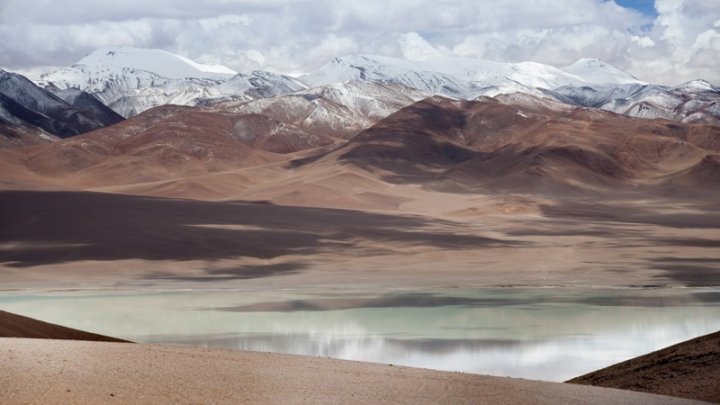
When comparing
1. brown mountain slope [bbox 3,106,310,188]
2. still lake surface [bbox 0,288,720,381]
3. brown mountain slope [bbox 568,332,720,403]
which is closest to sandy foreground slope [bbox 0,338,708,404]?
brown mountain slope [bbox 568,332,720,403]

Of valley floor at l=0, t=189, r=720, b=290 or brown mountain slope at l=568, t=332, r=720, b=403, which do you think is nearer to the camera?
brown mountain slope at l=568, t=332, r=720, b=403

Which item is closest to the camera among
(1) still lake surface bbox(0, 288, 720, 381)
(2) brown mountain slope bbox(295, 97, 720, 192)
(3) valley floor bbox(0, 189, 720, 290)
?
(1) still lake surface bbox(0, 288, 720, 381)

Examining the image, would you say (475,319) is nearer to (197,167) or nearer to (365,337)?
(365,337)

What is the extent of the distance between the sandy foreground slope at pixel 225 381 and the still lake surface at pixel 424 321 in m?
6.28

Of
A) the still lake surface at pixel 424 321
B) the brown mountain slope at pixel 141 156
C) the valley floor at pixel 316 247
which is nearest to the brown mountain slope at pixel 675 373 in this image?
Result: the still lake surface at pixel 424 321

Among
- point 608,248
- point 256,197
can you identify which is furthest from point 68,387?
point 256,197

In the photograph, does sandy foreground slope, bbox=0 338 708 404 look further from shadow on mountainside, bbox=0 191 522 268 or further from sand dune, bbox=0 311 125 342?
shadow on mountainside, bbox=0 191 522 268

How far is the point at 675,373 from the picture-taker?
61.0ft

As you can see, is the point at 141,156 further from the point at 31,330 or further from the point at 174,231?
the point at 31,330

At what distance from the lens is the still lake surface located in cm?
2611

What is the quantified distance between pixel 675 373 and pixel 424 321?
51.8 ft

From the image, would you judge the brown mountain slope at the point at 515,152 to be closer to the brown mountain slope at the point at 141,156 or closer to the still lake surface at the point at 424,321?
the brown mountain slope at the point at 141,156

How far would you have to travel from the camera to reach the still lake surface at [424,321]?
26.1 metres

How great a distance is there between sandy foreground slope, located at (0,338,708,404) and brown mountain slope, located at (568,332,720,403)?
144cm
